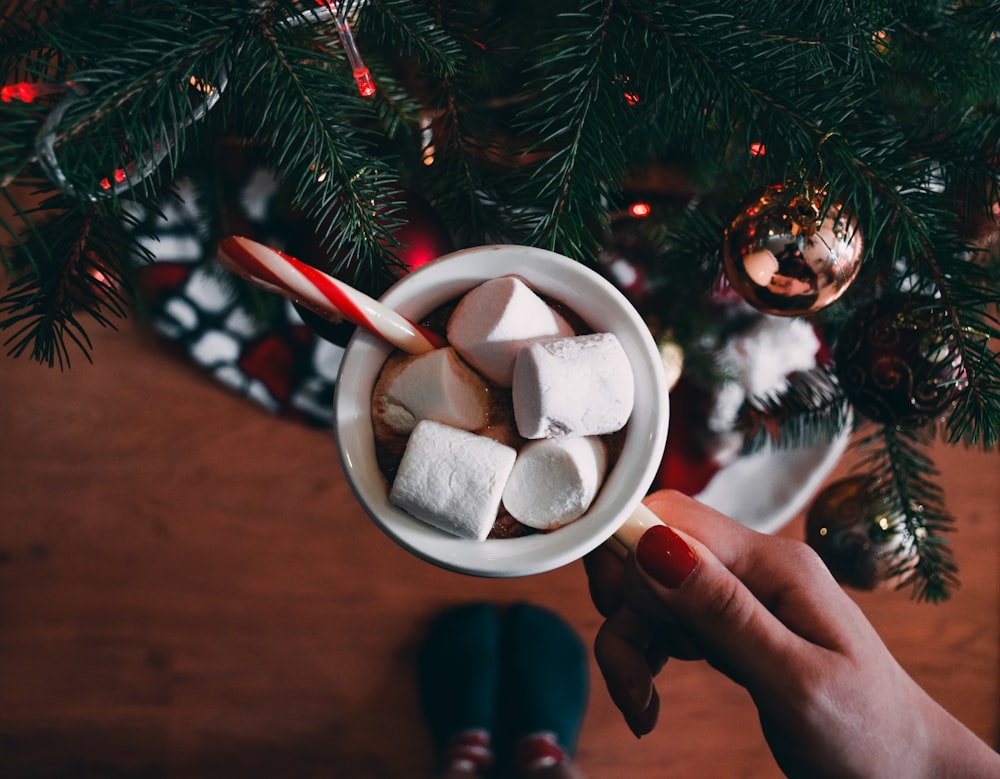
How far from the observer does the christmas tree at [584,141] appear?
45 centimetres

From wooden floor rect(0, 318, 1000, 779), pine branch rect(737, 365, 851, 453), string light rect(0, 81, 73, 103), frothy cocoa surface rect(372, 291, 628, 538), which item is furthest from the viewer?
wooden floor rect(0, 318, 1000, 779)

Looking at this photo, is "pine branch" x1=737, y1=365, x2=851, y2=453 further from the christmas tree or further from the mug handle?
the mug handle

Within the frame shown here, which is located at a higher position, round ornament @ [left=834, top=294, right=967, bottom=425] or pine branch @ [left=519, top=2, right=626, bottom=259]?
pine branch @ [left=519, top=2, right=626, bottom=259]

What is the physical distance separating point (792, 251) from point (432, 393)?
12.6 inches

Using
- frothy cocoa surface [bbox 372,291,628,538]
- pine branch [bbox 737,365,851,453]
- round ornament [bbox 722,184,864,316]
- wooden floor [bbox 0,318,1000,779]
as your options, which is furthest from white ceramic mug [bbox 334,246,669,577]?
wooden floor [bbox 0,318,1000,779]

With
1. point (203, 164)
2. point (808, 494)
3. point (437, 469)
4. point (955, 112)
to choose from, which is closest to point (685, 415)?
point (808, 494)

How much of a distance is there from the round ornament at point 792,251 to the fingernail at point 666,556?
23 centimetres

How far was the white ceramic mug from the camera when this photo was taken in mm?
503

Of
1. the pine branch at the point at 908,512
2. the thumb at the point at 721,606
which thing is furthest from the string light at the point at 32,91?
the pine branch at the point at 908,512

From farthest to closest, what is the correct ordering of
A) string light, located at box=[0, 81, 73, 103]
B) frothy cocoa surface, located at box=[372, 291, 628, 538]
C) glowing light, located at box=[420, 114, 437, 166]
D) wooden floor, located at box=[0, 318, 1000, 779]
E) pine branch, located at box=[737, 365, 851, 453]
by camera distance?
wooden floor, located at box=[0, 318, 1000, 779]
pine branch, located at box=[737, 365, 851, 453]
glowing light, located at box=[420, 114, 437, 166]
frothy cocoa surface, located at box=[372, 291, 628, 538]
string light, located at box=[0, 81, 73, 103]

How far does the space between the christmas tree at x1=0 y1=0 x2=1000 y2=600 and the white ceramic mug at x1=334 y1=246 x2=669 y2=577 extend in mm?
46

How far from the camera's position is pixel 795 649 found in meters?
0.56

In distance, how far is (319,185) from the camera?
545mm

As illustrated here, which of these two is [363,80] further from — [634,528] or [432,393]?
Answer: [634,528]
